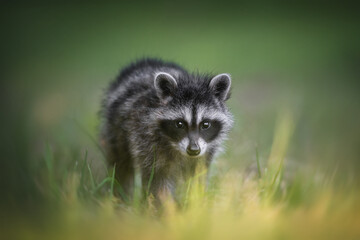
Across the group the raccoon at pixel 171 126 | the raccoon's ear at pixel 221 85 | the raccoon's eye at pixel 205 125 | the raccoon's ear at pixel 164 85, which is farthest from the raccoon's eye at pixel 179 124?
the raccoon's ear at pixel 221 85

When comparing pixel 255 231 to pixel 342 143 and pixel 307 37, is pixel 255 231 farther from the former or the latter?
pixel 307 37

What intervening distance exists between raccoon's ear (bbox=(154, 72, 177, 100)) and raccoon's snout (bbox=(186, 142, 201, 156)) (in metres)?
0.72

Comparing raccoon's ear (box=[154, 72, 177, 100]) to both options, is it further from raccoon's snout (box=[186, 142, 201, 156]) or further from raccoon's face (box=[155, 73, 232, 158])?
raccoon's snout (box=[186, 142, 201, 156])

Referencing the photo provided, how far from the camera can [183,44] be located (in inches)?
430

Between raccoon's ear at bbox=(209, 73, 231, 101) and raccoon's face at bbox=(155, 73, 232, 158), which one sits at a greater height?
raccoon's ear at bbox=(209, 73, 231, 101)

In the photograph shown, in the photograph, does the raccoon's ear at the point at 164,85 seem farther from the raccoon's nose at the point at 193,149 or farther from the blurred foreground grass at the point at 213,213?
the blurred foreground grass at the point at 213,213

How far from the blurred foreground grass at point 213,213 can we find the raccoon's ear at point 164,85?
1.04 metres

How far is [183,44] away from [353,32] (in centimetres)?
476

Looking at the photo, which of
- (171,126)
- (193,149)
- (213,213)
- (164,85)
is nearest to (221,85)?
(164,85)

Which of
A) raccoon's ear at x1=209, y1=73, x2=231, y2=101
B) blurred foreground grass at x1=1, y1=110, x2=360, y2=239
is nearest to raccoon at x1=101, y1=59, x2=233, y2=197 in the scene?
raccoon's ear at x1=209, y1=73, x2=231, y2=101

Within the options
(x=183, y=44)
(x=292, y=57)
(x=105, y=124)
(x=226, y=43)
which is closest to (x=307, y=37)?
(x=292, y=57)

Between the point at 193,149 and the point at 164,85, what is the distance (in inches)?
34.4

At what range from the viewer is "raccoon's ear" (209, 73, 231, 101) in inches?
181

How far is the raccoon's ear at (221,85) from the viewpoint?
→ 15.0 feet
